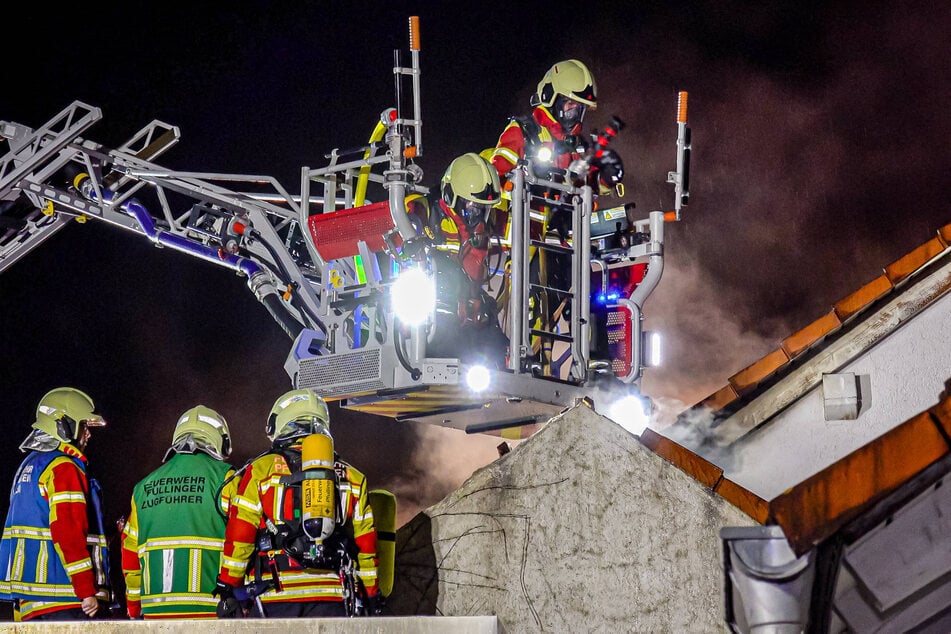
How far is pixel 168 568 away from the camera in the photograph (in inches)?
212

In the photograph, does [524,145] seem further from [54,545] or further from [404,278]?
[54,545]

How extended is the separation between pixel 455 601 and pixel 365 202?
435 cm

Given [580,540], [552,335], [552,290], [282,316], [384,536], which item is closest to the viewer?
[580,540]

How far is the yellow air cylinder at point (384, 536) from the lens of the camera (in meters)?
5.40

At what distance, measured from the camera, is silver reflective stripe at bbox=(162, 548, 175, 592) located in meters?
5.36

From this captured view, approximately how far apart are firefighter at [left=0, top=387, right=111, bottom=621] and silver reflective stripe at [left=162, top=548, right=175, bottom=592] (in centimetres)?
47

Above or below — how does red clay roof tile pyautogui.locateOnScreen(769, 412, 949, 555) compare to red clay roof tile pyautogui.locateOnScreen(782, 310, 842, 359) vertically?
below

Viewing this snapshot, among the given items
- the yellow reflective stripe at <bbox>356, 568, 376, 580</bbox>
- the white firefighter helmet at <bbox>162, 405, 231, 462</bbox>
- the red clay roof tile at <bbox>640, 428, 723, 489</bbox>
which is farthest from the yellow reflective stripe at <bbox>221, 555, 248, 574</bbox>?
the red clay roof tile at <bbox>640, 428, 723, 489</bbox>

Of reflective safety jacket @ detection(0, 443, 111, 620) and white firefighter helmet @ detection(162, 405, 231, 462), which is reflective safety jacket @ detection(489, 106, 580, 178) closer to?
white firefighter helmet @ detection(162, 405, 231, 462)

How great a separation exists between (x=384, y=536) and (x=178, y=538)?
0.95 metres

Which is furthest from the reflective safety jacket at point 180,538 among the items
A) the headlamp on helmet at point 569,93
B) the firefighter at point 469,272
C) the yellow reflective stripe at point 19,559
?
the headlamp on helmet at point 569,93

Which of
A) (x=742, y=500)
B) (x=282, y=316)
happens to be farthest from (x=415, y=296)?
(x=742, y=500)

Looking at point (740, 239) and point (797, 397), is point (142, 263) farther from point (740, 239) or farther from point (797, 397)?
point (797, 397)

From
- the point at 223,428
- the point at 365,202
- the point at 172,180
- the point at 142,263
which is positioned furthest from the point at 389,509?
the point at 142,263
